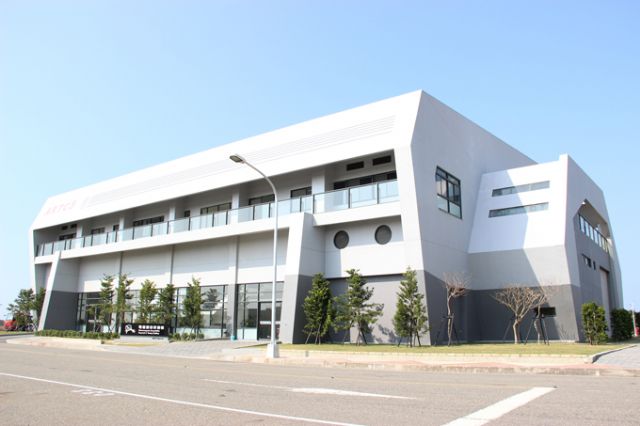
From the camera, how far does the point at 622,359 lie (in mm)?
17281

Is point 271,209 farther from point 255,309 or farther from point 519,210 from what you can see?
point 519,210

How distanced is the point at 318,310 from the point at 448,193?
909 centimetres

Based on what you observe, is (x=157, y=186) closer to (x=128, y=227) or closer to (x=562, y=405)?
(x=128, y=227)

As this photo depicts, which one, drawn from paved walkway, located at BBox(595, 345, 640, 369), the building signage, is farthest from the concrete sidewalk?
the building signage

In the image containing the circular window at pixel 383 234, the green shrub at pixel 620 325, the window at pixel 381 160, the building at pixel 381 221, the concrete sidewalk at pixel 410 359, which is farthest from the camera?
the green shrub at pixel 620 325

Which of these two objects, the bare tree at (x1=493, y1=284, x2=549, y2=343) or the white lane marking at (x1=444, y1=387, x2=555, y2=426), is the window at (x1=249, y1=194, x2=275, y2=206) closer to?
the bare tree at (x1=493, y1=284, x2=549, y2=343)

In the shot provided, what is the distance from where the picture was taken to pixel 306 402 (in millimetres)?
8914

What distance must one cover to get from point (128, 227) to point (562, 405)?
128 ft

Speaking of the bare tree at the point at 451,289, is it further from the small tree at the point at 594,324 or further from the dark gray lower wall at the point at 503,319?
the small tree at the point at 594,324

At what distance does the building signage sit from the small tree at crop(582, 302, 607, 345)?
22512 mm

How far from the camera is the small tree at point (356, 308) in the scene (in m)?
24.9

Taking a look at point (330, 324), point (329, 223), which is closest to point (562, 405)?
point (330, 324)

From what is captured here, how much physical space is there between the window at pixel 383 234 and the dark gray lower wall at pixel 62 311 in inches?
1131

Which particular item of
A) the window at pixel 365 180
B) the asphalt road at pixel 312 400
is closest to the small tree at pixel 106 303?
the window at pixel 365 180
